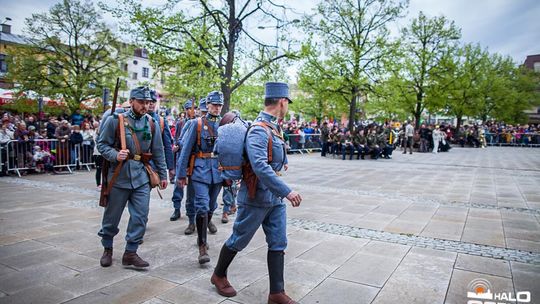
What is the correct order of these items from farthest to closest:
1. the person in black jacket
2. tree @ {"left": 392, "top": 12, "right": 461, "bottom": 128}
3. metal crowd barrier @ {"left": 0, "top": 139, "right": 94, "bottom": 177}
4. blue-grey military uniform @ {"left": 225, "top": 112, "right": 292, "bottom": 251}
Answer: tree @ {"left": 392, "top": 12, "right": 461, "bottom": 128}
the person in black jacket
metal crowd barrier @ {"left": 0, "top": 139, "right": 94, "bottom": 177}
blue-grey military uniform @ {"left": 225, "top": 112, "right": 292, "bottom": 251}

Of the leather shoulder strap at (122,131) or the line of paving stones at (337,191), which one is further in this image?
the line of paving stones at (337,191)

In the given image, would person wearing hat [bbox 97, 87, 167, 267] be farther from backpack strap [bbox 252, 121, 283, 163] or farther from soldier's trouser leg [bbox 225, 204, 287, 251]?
backpack strap [bbox 252, 121, 283, 163]

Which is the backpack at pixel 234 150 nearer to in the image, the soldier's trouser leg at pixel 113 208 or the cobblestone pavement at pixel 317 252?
the cobblestone pavement at pixel 317 252

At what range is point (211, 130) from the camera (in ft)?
16.4

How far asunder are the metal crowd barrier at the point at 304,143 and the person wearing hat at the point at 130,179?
692 inches

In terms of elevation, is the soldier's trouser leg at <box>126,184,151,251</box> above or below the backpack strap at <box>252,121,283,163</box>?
below

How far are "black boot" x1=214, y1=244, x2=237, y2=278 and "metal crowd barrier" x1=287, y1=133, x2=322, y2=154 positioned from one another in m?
18.2

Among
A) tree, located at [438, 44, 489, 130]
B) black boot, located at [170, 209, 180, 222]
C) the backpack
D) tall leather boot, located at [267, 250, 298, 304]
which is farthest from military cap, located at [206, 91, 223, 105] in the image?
tree, located at [438, 44, 489, 130]

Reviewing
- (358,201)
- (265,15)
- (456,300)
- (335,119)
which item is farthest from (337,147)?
(335,119)

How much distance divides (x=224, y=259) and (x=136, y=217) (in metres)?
1.28

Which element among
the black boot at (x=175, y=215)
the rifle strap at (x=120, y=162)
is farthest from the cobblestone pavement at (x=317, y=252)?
the rifle strap at (x=120, y=162)

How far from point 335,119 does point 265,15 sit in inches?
1611

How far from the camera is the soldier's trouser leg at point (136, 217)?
13.0 feet

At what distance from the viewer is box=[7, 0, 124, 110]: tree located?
25.0 metres
